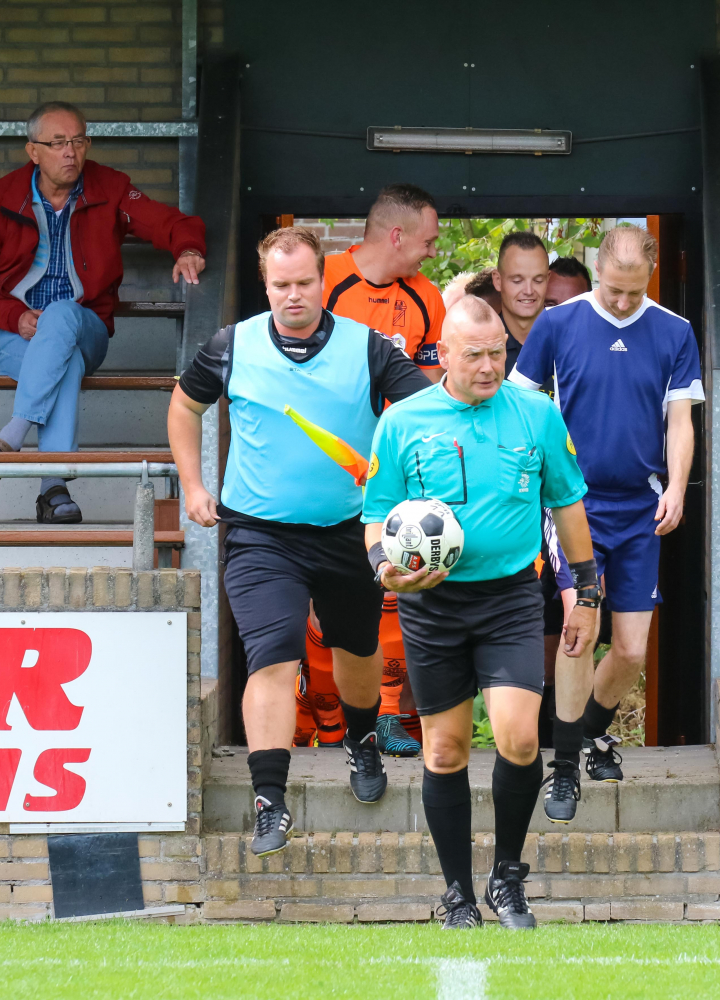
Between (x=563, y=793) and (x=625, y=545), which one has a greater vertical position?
(x=625, y=545)

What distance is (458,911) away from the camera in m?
4.16

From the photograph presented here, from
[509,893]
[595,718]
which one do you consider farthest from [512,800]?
[595,718]

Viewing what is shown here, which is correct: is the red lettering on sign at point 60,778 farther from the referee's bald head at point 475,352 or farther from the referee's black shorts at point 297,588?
the referee's bald head at point 475,352

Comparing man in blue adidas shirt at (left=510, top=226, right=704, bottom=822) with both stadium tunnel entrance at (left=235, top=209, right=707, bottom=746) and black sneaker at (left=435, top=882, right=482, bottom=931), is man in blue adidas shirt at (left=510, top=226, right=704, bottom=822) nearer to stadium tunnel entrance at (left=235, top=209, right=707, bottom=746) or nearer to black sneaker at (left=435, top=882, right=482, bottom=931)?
black sneaker at (left=435, top=882, right=482, bottom=931)

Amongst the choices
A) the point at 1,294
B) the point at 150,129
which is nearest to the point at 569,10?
the point at 150,129

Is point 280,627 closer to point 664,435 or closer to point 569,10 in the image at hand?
point 664,435

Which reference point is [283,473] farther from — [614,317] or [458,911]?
[458,911]

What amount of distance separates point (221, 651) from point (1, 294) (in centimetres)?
216

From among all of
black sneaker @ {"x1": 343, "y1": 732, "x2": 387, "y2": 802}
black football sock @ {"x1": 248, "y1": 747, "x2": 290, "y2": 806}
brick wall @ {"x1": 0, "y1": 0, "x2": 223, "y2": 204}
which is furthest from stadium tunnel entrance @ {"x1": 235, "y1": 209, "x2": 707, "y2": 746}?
black football sock @ {"x1": 248, "y1": 747, "x2": 290, "y2": 806}

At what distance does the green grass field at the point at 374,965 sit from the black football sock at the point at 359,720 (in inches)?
31.3

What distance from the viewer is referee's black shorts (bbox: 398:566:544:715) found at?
3980 mm

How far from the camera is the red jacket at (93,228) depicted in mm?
6465

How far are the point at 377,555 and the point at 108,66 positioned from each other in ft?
15.1

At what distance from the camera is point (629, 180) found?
700 centimetres
